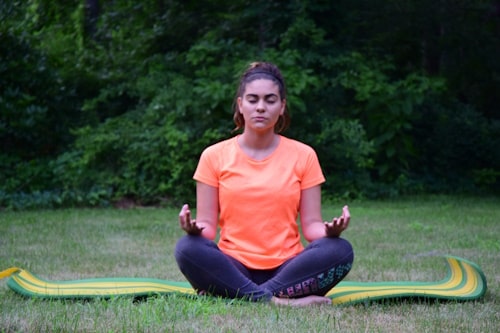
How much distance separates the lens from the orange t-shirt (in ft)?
13.8

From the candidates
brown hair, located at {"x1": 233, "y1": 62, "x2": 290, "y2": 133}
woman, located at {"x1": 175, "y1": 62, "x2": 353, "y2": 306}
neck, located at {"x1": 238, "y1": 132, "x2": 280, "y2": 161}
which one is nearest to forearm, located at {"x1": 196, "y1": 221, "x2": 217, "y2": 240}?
woman, located at {"x1": 175, "y1": 62, "x2": 353, "y2": 306}

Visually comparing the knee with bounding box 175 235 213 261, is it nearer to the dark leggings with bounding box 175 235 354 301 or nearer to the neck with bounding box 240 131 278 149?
the dark leggings with bounding box 175 235 354 301

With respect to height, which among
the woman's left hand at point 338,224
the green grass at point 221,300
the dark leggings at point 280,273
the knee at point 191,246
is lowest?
the green grass at point 221,300

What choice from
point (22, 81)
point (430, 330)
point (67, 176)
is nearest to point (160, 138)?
point (67, 176)

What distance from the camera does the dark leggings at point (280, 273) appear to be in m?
4.06

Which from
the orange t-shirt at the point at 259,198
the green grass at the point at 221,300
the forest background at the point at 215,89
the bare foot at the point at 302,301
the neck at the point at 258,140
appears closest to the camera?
the green grass at the point at 221,300

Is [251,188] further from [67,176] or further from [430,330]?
[67,176]

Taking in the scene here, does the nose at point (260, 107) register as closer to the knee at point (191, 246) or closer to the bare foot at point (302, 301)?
the knee at point (191, 246)

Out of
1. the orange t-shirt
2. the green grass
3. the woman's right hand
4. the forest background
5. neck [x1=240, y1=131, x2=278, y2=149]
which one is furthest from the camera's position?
the forest background

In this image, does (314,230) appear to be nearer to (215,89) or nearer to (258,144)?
(258,144)

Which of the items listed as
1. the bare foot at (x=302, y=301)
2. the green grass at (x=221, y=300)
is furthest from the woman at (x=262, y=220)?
the green grass at (x=221, y=300)

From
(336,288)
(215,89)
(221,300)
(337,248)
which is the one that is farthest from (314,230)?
(215,89)

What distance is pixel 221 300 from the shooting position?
3967 millimetres

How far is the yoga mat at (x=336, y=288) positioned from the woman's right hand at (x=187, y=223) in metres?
0.41
